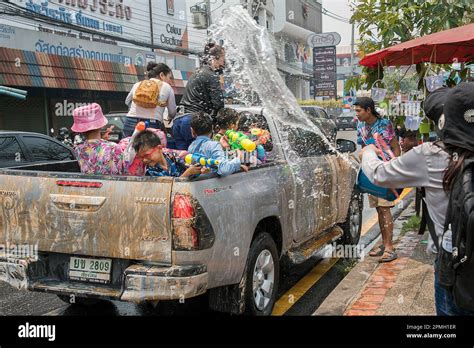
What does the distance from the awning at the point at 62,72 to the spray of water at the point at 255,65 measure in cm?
1007

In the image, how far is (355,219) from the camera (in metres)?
6.79

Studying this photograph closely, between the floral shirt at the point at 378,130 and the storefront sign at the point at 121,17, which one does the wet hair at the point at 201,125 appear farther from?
the storefront sign at the point at 121,17

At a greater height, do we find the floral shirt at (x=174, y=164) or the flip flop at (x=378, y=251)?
the floral shirt at (x=174, y=164)

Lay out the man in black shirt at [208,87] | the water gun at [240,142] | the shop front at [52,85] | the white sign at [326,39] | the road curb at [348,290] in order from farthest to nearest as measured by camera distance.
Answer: the white sign at [326,39], the shop front at [52,85], the man in black shirt at [208,87], the road curb at [348,290], the water gun at [240,142]

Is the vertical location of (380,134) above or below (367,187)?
above

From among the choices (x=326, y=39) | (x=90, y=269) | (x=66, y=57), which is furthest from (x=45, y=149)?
(x=326, y=39)

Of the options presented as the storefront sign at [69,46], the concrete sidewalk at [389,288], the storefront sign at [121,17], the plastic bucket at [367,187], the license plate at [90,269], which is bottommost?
the concrete sidewalk at [389,288]

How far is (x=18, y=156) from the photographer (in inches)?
315

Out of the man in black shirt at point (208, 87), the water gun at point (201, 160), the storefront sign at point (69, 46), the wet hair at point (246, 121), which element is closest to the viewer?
the water gun at point (201, 160)

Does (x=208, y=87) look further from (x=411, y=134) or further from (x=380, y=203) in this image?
(x=411, y=134)

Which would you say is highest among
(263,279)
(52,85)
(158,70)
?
(52,85)

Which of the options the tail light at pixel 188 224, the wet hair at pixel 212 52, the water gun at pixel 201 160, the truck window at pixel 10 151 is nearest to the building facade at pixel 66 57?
the truck window at pixel 10 151

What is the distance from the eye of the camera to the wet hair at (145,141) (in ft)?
13.3

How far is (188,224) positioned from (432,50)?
14.1ft
